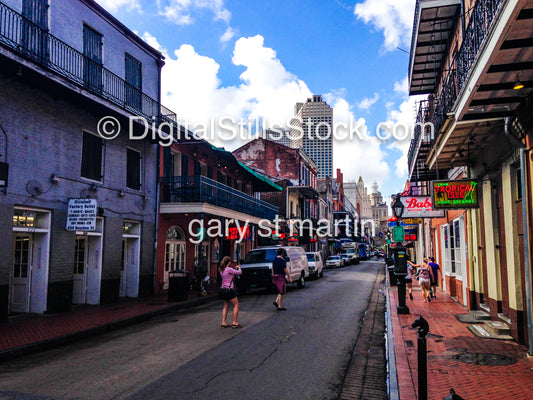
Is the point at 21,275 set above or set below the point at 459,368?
above

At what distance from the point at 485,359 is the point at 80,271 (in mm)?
12125

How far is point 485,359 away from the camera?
7.16 metres

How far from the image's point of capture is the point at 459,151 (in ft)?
36.0

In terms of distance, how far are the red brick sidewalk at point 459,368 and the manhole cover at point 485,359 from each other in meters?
0.10

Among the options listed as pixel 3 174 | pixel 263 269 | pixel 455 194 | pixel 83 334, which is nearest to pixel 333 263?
pixel 263 269

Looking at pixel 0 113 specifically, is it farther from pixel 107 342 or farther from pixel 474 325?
pixel 474 325

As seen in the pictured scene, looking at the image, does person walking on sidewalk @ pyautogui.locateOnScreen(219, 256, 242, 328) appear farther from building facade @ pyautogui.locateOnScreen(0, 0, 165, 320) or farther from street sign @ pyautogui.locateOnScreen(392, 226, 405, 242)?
street sign @ pyautogui.locateOnScreen(392, 226, 405, 242)

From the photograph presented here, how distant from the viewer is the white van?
18484 mm

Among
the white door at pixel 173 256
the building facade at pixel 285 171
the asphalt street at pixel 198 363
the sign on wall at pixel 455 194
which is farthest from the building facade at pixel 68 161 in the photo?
the building facade at pixel 285 171

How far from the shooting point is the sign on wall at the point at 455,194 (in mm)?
A: 10133

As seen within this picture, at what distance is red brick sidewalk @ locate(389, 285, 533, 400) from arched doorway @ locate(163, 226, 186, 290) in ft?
36.4

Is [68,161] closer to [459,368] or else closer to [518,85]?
[459,368]

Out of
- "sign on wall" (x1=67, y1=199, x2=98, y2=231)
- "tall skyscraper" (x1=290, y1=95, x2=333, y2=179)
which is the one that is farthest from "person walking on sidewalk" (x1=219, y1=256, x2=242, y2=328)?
"tall skyscraper" (x1=290, y1=95, x2=333, y2=179)

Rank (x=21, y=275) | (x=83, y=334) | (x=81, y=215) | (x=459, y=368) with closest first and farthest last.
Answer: (x=459, y=368) < (x=83, y=334) < (x=21, y=275) < (x=81, y=215)
